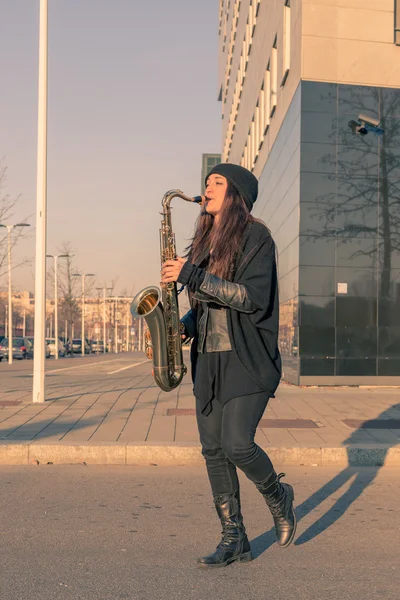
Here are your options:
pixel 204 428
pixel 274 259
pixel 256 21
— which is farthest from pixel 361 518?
pixel 256 21

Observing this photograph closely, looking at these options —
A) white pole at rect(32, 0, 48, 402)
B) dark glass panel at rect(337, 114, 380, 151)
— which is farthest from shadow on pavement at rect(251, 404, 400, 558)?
dark glass panel at rect(337, 114, 380, 151)

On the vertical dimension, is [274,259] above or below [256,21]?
below

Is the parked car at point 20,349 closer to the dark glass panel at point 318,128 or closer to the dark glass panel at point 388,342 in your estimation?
the dark glass panel at point 318,128

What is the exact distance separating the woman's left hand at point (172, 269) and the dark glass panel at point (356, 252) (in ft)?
44.2

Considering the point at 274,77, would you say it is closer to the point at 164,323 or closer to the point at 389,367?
the point at 389,367

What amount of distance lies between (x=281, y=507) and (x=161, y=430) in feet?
15.0

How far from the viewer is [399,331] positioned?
56.0ft

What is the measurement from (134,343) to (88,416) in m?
110

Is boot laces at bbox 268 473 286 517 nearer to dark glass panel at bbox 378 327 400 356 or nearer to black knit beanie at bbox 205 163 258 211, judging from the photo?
black knit beanie at bbox 205 163 258 211

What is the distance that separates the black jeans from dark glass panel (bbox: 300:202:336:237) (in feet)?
43.8

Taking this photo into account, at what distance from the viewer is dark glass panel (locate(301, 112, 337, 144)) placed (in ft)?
56.0

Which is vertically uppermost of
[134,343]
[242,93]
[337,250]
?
[242,93]

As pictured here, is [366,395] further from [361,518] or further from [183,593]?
[183,593]

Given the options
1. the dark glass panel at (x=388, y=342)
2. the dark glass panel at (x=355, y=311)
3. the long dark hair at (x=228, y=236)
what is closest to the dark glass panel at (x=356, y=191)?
the dark glass panel at (x=355, y=311)
